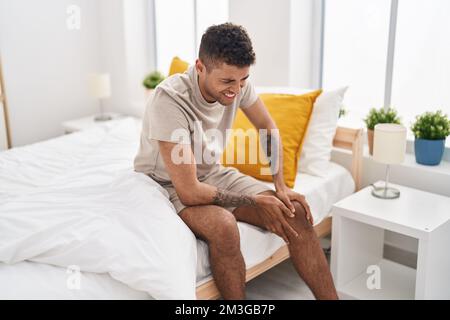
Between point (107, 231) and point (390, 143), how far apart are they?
3.72ft

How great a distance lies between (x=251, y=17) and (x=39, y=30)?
149 cm

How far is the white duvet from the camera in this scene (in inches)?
59.9

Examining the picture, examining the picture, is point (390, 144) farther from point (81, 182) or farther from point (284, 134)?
point (81, 182)

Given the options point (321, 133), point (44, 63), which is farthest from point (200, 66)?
point (44, 63)

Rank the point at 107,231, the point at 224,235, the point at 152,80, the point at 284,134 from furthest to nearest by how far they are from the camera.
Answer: the point at 152,80 < the point at 284,134 < the point at 224,235 < the point at 107,231

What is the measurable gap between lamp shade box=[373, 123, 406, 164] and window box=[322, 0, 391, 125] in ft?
1.78

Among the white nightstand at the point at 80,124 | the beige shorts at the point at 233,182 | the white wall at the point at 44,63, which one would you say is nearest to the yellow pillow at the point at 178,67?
the beige shorts at the point at 233,182

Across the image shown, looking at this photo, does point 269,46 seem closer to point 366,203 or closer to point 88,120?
point 366,203

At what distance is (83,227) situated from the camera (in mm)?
1637

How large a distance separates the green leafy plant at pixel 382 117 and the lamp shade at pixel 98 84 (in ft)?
5.99

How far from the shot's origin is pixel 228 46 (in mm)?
1698

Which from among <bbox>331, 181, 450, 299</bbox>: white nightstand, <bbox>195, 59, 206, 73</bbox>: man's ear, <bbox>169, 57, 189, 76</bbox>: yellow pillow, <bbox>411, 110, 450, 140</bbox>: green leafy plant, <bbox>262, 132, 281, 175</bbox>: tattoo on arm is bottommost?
<bbox>331, 181, 450, 299</bbox>: white nightstand

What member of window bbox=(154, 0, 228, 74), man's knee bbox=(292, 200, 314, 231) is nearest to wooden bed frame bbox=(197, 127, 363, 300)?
man's knee bbox=(292, 200, 314, 231)

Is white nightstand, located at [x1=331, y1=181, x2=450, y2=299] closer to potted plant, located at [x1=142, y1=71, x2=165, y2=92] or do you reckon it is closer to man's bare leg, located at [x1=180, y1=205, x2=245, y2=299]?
man's bare leg, located at [x1=180, y1=205, x2=245, y2=299]
